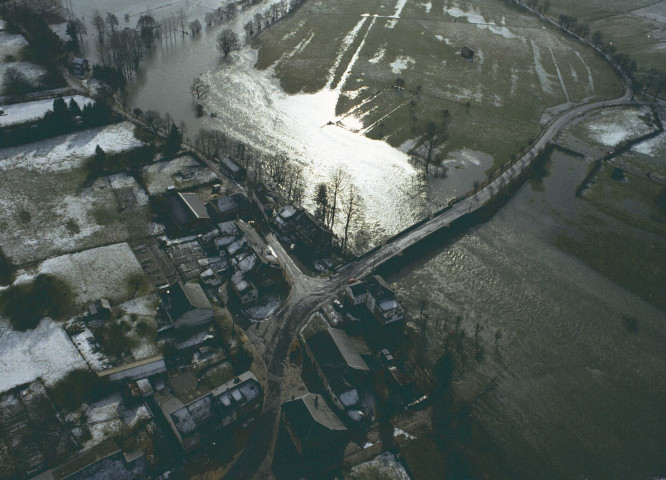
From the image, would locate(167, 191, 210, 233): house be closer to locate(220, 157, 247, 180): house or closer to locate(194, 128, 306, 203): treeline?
locate(194, 128, 306, 203): treeline

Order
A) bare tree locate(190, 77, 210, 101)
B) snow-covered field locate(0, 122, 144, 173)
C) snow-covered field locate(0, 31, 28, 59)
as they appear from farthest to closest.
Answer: snow-covered field locate(0, 31, 28, 59)
bare tree locate(190, 77, 210, 101)
snow-covered field locate(0, 122, 144, 173)

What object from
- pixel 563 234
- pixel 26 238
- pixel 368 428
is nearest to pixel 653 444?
pixel 368 428

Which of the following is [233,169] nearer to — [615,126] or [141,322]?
[141,322]

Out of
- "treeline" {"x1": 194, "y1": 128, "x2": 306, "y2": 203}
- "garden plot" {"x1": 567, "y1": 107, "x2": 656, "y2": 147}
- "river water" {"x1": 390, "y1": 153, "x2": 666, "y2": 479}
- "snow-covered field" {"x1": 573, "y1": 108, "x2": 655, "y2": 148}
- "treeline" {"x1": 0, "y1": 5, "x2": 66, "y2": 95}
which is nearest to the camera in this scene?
"river water" {"x1": 390, "y1": 153, "x2": 666, "y2": 479}

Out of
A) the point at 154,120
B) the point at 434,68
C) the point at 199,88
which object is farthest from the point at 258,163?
the point at 434,68

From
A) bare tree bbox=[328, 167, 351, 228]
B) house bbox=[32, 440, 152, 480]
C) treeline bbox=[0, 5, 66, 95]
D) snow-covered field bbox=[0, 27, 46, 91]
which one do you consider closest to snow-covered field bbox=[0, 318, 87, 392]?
house bbox=[32, 440, 152, 480]

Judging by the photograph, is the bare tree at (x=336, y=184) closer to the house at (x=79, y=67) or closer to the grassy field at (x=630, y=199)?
the grassy field at (x=630, y=199)
